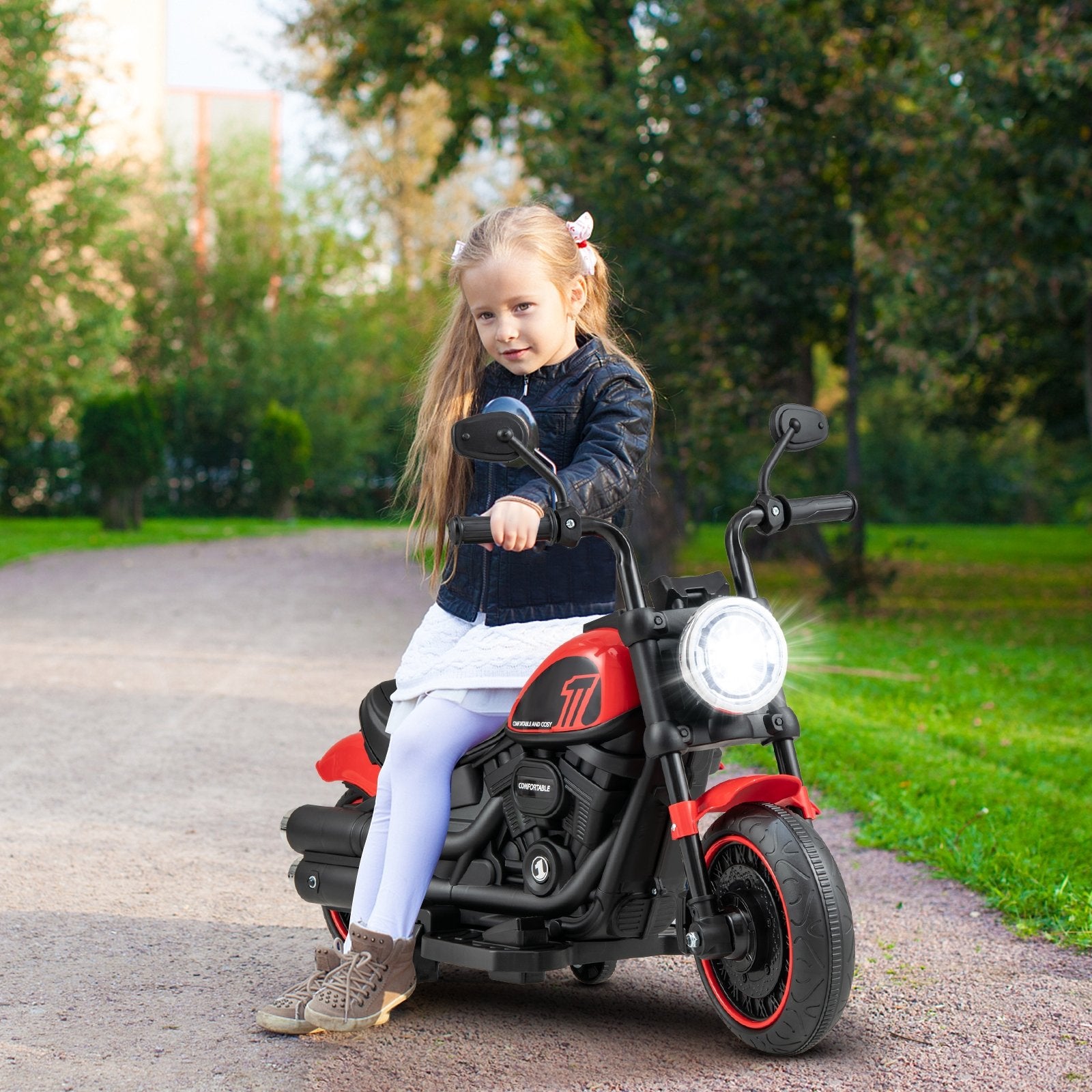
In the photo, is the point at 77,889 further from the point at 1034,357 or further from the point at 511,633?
the point at 1034,357

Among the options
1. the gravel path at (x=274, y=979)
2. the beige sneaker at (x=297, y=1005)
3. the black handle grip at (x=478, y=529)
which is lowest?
the gravel path at (x=274, y=979)

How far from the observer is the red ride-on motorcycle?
2.99 m

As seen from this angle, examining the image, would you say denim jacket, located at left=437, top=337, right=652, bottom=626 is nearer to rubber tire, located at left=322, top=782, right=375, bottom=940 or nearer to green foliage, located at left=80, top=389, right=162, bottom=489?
rubber tire, located at left=322, top=782, right=375, bottom=940

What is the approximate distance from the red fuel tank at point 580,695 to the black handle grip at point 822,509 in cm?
49

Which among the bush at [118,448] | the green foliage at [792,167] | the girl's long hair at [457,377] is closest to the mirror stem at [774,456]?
the girl's long hair at [457,377]

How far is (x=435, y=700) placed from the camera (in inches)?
134

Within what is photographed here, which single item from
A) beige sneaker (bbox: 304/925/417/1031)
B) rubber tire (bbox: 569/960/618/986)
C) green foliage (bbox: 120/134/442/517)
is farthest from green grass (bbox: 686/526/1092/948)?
green foliage (bbox: 120/134/442/517)

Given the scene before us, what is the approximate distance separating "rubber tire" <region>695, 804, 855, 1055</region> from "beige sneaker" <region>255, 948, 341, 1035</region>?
102 cm

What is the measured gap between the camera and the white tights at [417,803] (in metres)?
3.37

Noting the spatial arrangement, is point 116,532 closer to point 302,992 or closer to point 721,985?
point 302,992

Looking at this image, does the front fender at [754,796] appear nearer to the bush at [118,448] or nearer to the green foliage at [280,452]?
the bush at [118,448]

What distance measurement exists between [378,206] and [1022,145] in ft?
85.2

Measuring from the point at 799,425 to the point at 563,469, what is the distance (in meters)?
0.54

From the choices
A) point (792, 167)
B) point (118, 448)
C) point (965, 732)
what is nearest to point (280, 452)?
point (118, 448)
